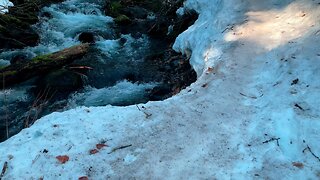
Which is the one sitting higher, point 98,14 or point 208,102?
point 208,102

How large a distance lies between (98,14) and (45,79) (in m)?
6.36

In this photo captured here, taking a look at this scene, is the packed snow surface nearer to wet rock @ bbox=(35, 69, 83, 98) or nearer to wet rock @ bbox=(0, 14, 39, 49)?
wet rock @ bbox=(35, 69, 83, 98)

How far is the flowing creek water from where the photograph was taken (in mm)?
8383

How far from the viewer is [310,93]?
5.11 metres

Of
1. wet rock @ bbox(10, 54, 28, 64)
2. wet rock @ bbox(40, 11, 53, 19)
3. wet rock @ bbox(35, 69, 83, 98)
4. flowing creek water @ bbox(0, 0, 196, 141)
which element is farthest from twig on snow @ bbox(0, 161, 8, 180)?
wet rock @ bbox(40, 11, 53, 19)

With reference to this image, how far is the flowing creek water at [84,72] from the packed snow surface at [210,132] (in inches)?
69.8

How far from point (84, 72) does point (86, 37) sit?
8.97 feet

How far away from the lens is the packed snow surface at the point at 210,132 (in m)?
4.19

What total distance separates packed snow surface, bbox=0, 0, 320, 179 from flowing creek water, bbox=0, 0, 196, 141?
1.77m

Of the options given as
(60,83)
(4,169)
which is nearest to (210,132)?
(4,169)

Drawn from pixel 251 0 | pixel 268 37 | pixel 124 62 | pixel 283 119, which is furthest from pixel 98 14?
pixel 283 119

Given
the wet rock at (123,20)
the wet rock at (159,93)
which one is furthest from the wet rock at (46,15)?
the wet rock at (159,93)

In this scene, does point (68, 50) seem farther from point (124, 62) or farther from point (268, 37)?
point (268, 37)

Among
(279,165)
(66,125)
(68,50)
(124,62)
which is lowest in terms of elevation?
(124,62)
